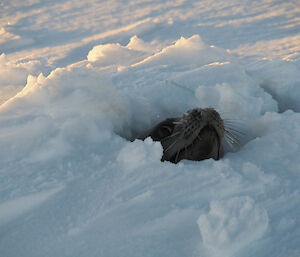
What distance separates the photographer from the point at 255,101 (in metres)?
3.36

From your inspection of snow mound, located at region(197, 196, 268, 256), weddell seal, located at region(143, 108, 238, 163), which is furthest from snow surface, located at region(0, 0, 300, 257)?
weddell seal, located at region(143, 108, 238, 163)

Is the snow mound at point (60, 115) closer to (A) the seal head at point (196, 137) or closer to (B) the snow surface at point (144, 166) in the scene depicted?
(B) the snow surface at point (144, 166)

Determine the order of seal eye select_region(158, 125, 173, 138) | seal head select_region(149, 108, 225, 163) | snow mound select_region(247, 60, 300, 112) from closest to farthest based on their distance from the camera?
seal head select_region(149, 108, 225, 163)
seal eye select_region(158, 125, 173, 138)
snow mound select_region(247, 60, 300, 112)

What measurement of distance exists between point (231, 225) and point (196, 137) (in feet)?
4.17

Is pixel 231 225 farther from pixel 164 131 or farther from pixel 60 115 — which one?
pixel 164 131

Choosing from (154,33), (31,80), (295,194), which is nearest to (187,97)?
(31,80)

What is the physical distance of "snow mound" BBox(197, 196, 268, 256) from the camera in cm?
146

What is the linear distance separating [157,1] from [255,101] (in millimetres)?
7260

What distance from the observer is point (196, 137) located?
2715mm

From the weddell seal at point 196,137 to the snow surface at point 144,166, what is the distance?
161 mm

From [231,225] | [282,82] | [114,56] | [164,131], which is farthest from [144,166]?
[114,56]

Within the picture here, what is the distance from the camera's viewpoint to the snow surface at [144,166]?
1.56 metres

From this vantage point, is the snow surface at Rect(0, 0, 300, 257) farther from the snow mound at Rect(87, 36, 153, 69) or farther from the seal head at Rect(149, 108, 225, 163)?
the snow mound at Rect(87, 36, 153, 69)

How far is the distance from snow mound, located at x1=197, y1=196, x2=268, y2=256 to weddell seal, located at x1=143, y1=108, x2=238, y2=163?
110 cm
